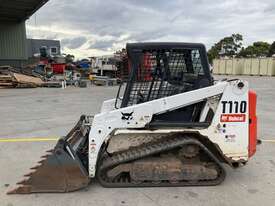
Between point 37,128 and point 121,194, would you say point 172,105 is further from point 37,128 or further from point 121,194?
point 37,128

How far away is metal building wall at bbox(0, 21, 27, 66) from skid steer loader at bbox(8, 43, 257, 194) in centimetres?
3022

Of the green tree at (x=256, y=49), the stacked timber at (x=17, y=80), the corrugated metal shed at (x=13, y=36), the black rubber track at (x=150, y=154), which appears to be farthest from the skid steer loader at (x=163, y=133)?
the green tree at (x=256, y=49)

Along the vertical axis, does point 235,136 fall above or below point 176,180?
above

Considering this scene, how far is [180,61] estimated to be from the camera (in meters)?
4.23

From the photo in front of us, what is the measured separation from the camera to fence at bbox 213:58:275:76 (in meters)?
43.8

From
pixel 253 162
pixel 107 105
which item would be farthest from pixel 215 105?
pixel 107 105

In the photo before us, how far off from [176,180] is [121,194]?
741mm

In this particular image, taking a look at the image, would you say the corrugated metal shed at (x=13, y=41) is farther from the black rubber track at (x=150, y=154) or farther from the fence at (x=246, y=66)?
the fence at (x=246, y=66)

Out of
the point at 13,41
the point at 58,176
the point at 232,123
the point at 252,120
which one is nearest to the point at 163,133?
the point at 232,123

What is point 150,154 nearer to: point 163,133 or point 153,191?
point 163,133

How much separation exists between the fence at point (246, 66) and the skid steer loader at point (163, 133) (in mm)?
43396

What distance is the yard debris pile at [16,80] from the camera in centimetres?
2028

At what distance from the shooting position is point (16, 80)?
20375mm

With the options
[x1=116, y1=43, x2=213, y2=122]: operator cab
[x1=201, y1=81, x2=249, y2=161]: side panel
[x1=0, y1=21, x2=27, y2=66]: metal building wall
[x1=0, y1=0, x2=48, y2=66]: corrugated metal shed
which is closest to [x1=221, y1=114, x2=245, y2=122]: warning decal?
[x1=201, y1=81, x2=249, y2=161]: side panel
